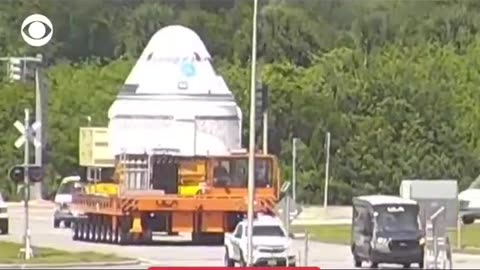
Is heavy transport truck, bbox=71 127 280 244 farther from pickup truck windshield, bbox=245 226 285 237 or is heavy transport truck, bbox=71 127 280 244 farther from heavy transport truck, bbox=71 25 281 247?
pickup truck windshield, bbox=245 226 285 237

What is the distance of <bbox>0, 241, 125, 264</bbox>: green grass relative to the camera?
25277 mm

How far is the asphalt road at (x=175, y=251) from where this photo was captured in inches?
1039

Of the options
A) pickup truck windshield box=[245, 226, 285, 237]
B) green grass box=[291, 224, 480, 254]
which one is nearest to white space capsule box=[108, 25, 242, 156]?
green grass box=[291, 224, 480, 254]

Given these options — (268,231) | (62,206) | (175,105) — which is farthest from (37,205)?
(268,231)

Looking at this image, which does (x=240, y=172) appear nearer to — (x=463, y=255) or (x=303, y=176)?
(x=463, y=255)

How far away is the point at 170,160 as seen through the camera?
34.7 m

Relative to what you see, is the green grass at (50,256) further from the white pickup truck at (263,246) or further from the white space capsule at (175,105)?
the white space capsule at (175,105)

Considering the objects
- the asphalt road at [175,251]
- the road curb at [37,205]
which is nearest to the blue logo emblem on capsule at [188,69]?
the road curb at [37,205]

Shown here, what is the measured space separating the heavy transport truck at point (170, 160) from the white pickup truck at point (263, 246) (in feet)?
18.8

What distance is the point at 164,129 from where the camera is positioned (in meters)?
38.4

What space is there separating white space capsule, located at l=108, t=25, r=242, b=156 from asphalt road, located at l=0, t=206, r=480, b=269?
3.36 metres

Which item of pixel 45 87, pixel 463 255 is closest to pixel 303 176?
pixel 45 87

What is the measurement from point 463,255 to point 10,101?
1824 centimetres

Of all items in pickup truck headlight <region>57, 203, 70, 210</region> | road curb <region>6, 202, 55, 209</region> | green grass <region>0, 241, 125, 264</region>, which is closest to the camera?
green grass <region>0, 241, 125, 264</region>
